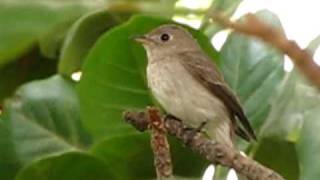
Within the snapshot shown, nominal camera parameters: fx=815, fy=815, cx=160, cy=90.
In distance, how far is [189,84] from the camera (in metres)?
2.37

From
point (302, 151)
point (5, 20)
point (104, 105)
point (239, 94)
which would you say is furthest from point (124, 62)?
point (5, 20)

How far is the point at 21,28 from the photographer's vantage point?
0.19 m

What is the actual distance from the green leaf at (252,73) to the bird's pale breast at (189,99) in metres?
0.72

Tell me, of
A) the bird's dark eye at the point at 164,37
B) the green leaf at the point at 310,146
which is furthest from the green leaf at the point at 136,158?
the bird's dark eye at the point at 164,37

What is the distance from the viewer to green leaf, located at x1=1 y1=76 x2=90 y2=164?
3.66 ft

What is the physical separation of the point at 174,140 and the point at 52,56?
0.22 m

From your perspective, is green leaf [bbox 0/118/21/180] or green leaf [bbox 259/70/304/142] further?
green leaf [bbox 0/118/21/180]

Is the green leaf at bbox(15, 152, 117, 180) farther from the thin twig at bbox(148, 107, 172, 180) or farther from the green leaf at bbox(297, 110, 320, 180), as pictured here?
the thin twig at bbox(148, 107, 172, 180)

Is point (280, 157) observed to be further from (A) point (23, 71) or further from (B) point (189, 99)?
(B) point (189, 99)

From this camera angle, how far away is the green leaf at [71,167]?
999 mm

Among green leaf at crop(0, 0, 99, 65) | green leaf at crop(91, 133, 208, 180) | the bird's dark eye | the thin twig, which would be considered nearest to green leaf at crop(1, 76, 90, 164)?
green leaf at crop(91, 133, 208, 180)

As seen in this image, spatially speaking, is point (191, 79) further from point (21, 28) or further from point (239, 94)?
point (21, 28)

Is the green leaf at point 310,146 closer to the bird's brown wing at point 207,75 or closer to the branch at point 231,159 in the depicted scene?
the branch at point 231,159

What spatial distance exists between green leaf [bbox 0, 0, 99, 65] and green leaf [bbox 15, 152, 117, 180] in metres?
0.80
